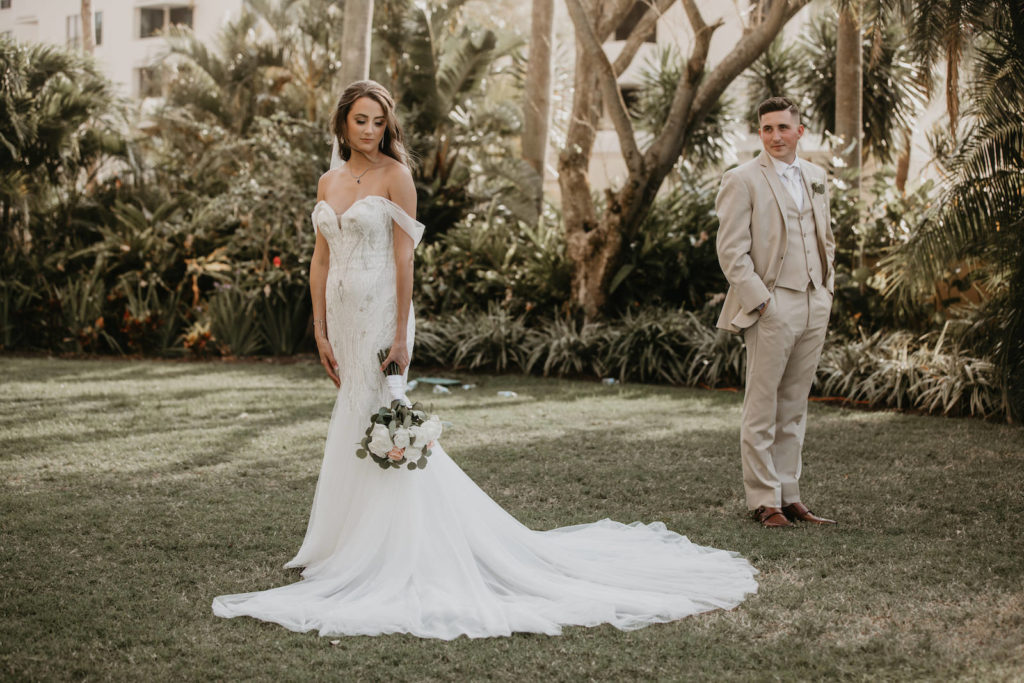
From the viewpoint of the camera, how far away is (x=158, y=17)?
33.1 metres

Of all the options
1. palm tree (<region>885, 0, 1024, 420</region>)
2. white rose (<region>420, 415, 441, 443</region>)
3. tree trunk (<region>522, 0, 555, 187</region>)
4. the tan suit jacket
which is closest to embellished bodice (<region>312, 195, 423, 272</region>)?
white rose (<region>420, 415, 441, 443</region>)

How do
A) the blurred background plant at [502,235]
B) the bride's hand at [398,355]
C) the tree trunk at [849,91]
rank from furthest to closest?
the tree trunk at [849,91], the blurred background plant at [502,235], the bride's hand at [398,355]

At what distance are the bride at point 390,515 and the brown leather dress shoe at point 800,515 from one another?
851mm

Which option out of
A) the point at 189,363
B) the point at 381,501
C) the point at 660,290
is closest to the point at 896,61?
the point at 660,290

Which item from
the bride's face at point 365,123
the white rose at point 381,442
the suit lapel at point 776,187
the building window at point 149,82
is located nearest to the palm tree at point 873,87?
the suit lapel at point 776,187

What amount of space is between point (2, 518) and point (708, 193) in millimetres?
9465

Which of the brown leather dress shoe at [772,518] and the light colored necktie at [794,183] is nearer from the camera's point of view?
the brown leather dress shoe at [772,518]

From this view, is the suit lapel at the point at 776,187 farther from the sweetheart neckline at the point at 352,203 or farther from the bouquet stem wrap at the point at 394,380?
the bouquet stem wrap at the point at 394,380

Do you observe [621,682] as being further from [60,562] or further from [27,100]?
[27,100]

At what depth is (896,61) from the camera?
16.5 m

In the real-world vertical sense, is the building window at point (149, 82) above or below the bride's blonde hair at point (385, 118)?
above

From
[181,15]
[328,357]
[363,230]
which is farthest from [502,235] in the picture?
[181,15]

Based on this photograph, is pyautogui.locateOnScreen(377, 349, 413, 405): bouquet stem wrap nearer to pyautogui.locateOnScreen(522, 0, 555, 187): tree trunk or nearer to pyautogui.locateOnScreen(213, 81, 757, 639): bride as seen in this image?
pyautogui.locateOnScreen(213, 81, 757, 639): bride

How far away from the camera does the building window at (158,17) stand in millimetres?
32375
